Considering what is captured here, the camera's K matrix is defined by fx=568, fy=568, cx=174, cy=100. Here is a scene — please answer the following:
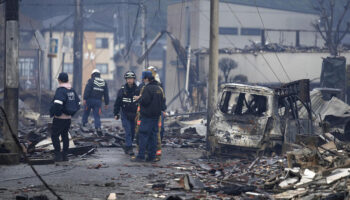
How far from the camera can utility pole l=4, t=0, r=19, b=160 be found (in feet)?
37.9

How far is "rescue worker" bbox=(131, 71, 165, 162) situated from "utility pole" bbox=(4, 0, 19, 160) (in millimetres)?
2637

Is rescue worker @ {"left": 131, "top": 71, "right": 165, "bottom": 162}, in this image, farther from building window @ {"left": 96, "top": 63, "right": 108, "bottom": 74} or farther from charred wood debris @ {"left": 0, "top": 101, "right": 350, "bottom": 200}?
building window @ {"left": 96, "top": 63, "right": 108, "bottom": 74}

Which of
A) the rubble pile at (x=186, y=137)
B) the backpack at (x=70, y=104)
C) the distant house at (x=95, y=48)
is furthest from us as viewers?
the distant house at (x=95, y=48)

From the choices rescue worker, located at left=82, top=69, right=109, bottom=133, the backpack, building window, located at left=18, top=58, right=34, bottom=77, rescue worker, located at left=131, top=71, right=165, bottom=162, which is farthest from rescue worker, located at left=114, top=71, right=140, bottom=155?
building window, located at left=18, top=58, right=34, bottom=77

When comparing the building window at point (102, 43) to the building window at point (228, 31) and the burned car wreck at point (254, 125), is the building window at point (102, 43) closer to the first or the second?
the building window at point (228, 31)

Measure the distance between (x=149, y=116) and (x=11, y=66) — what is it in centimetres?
307

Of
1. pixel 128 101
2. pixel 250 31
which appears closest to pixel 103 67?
pixel 250 31

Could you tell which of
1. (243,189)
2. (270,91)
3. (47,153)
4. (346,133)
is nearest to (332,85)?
(346,133)

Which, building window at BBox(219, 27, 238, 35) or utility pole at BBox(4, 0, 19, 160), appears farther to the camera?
building window at BBox(219, 27, 238, 35)

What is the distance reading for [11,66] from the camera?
11.6m

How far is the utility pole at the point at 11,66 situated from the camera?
1156 centimetres

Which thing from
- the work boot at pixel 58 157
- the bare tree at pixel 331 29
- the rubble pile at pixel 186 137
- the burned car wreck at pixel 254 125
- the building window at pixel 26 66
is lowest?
the rubble pile at pixel 186 137

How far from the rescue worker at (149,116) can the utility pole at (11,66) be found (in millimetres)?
2637

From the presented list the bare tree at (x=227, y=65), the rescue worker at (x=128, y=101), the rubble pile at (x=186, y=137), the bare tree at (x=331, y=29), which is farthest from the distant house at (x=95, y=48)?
the rescue worker at (x=128, y=101)
